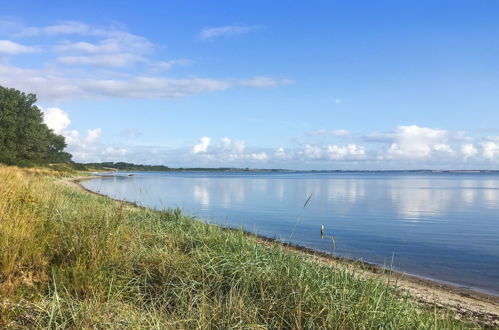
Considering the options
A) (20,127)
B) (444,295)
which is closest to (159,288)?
(444,295)

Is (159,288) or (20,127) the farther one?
(20,127)

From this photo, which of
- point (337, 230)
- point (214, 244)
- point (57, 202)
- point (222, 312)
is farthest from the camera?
point (337, 230)

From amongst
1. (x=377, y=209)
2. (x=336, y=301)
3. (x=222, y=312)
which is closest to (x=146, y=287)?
(x=222, y=312)

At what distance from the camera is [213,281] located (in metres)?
6.48

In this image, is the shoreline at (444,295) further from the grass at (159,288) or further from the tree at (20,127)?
the tree at (20,127)

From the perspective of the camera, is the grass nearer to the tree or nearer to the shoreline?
the shoreline

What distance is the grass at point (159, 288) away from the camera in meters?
4.81

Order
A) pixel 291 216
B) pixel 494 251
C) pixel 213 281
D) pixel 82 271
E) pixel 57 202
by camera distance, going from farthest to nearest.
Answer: pixel 291 216
pixel 494 251
pixel 57 202
pixel 213 281
pixel 82 271

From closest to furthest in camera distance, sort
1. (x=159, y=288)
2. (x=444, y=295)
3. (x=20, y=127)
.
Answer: (x=159, y=288)
(x=444, y=295)
(x=20, y=127)

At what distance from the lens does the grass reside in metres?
4.81

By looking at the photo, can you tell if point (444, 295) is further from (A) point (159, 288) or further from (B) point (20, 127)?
(B) point (20, 127)

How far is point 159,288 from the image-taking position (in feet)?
20.9

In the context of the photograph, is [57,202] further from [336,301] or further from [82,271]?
[336,301]

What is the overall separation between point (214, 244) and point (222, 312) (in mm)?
3899
